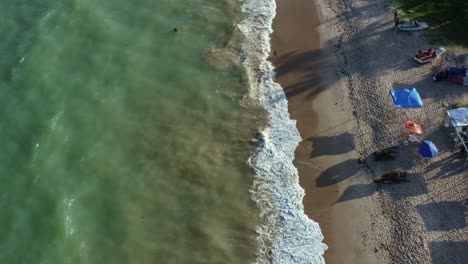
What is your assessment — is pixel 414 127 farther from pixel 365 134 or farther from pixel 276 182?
pixel 276 182

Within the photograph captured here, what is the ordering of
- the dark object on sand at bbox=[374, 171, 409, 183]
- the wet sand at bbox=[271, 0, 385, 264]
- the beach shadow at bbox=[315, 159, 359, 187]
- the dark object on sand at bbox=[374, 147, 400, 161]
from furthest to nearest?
the dark object on sand at bbox=[374, 147, 400, 161], the beach shadow at bbox=[315, 159, 359, 187], the dark object on sand at bbox=[374, 171, 409, 183], the wet sand at bbox=[271, 0, 385, 264]

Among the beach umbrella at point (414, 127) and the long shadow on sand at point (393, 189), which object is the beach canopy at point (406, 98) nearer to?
the beach umbrella at point (414, 127)

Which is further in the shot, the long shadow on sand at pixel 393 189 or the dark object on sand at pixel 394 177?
the dark object on sand at pixel 394 177

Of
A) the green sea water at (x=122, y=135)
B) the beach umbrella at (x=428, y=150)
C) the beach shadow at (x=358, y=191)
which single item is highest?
the beach umbrella at (x=428, y=150)

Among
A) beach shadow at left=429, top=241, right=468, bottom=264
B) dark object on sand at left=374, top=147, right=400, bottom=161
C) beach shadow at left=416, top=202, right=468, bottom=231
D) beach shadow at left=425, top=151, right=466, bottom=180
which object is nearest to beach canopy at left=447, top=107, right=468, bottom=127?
beach shadow at left=425, top=151, right=466, bottom=180

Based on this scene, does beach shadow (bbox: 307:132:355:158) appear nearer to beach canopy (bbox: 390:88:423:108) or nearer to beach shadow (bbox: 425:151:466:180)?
beach canopy (bbox: 390:88:423:108)

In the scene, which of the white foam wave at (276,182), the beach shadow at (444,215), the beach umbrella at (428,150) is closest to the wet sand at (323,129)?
the white foam wave at (276,182)
